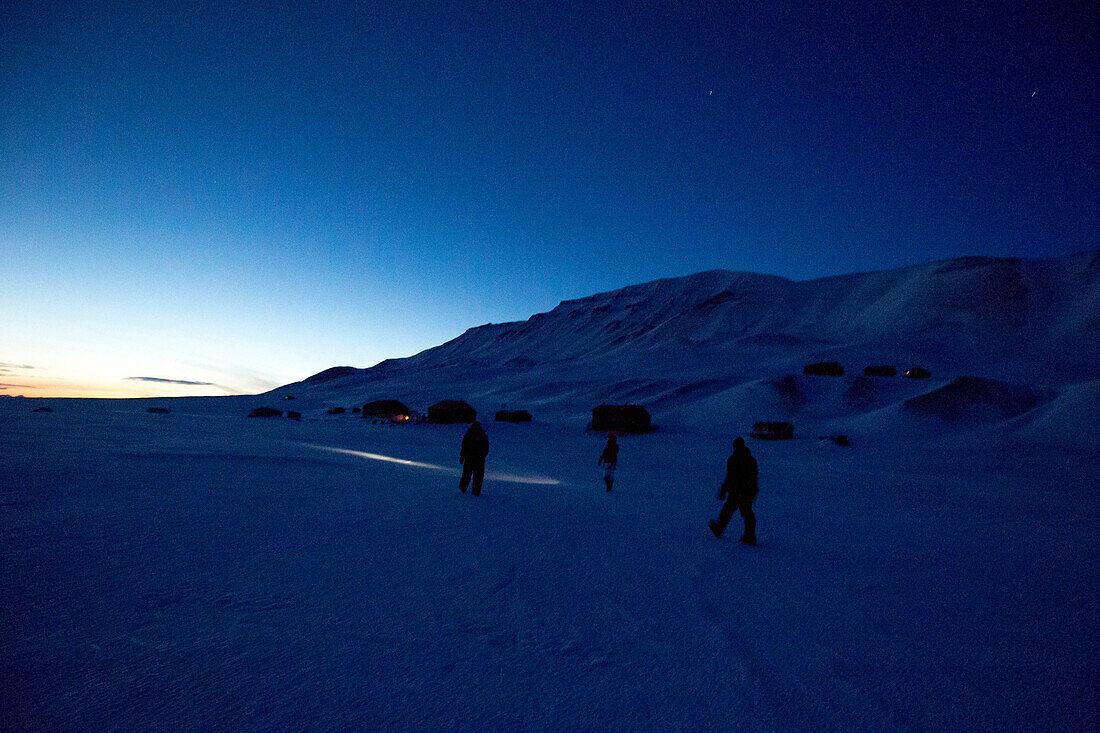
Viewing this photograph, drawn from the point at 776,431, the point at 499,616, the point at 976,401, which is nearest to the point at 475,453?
the point at 499,616

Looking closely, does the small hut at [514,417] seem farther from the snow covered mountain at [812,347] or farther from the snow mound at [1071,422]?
the snow mound at [1071,422]

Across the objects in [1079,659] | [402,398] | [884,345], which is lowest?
[1079,659]

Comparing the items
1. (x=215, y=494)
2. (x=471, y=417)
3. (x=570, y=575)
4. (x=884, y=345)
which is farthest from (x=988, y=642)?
(x=884, y=345)

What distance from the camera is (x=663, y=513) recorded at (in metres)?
11.4

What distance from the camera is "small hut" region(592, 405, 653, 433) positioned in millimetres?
51438

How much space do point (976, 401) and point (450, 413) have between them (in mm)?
56718

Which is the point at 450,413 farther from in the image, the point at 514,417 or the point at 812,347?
the point at 812,347

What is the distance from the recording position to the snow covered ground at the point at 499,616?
11.1 feet

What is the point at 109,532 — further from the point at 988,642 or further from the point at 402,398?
the point at 402,398

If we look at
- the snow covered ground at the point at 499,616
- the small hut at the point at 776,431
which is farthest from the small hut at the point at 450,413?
the snow covered ground at the point at 499,616

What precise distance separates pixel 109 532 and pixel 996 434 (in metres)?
49.0

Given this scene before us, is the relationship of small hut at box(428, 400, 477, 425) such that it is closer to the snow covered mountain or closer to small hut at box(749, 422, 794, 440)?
the snow covered mountain

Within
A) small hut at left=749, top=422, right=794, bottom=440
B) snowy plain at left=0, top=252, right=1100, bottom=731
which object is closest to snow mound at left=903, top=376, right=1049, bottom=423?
small hut at left=749, top=422, right=794, bottom=440

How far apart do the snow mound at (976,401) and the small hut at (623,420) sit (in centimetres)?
2477
